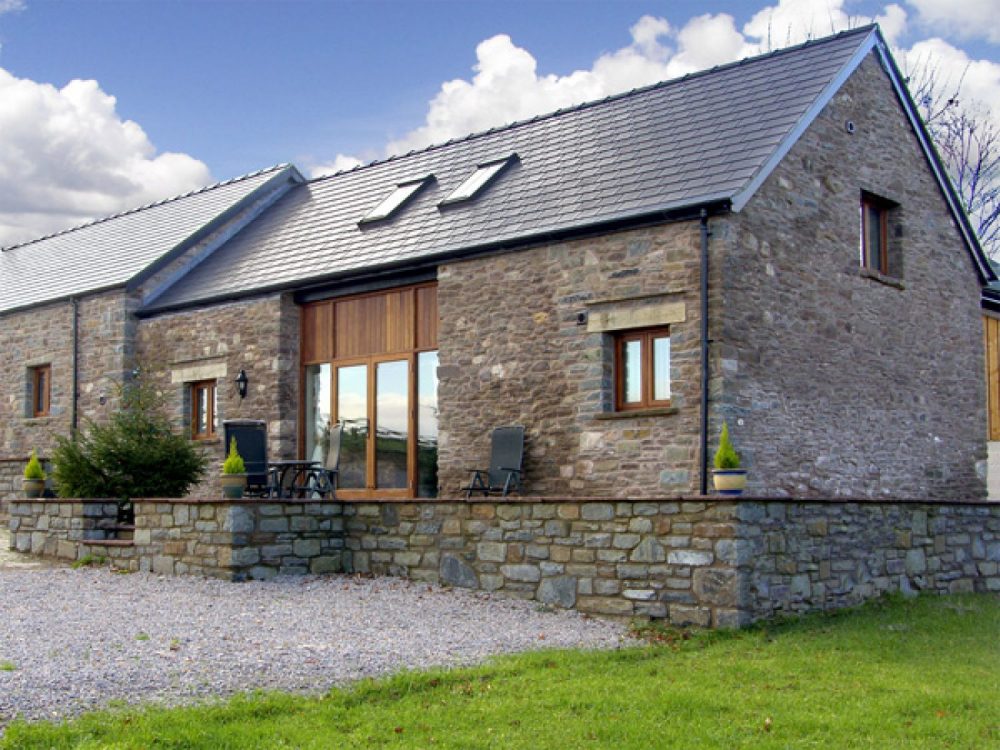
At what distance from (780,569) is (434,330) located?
670 centimetres

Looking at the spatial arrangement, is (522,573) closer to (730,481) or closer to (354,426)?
(730,481)

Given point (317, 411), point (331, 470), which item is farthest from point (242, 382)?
point (331, 470)

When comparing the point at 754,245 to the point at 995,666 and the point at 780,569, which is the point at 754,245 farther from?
the point at 995,666

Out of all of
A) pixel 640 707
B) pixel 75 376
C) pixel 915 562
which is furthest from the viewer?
pixel 75 376

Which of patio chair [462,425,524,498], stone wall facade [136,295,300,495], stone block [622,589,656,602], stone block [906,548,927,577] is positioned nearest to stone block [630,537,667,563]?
stone block [622,589,656,602]

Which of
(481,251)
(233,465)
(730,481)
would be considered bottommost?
(730,481)

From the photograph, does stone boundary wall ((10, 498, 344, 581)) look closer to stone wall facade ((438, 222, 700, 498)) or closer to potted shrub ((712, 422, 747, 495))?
stone wall facade ((438, 222, 700, 498))

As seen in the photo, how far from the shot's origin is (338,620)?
32.2 feet

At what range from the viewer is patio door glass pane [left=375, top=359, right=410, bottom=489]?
15641mm

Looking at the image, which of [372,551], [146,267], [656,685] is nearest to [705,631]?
[656,685]

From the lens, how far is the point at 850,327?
14.5 metres

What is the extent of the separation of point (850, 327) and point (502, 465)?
4.85 m

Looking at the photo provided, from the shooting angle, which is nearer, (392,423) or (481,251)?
(481,251)

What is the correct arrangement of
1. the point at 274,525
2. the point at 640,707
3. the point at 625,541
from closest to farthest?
the point at 640,707 < the point at 625,541 < the point at 274,525
